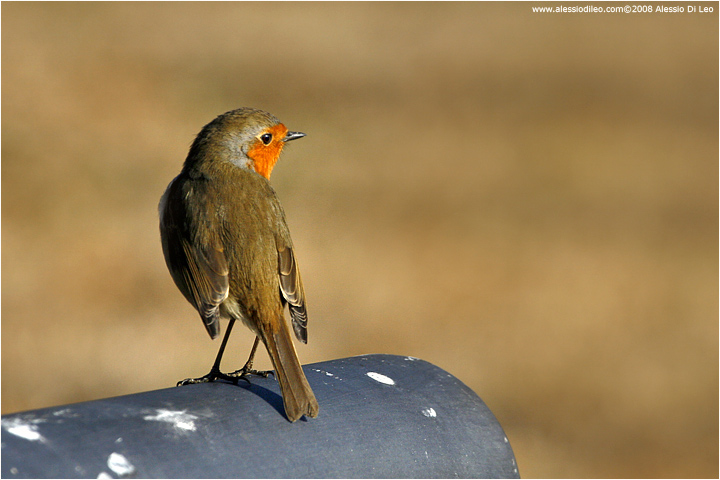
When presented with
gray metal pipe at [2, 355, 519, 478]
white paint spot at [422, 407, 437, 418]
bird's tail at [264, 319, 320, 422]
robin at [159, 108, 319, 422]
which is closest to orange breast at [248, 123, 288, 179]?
robin at [159, 108, 319, 422]

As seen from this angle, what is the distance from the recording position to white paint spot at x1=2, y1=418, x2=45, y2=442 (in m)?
1.70

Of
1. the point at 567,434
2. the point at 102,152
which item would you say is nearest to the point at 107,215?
the point at 102,152

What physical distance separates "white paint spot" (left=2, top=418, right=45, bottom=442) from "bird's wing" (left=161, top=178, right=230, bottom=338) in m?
1.38

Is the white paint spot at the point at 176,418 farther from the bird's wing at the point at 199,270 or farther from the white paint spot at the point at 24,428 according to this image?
the bird's wing at the point at 199,270

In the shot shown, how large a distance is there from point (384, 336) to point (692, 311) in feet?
12.0

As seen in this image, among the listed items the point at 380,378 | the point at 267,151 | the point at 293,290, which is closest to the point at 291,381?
the point at 380,378

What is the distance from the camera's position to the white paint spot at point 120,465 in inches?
66.8

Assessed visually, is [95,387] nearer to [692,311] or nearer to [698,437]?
[698,437]

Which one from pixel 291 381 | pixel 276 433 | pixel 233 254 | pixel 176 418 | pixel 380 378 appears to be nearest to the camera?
pixel 176 418

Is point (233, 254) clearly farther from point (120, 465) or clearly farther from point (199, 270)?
point (120, 465)

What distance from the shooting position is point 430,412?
2.29m

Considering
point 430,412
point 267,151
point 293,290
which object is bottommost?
point 430,412

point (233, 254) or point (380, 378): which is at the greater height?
point (233, 254)

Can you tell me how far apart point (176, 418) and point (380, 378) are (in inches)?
26.6
